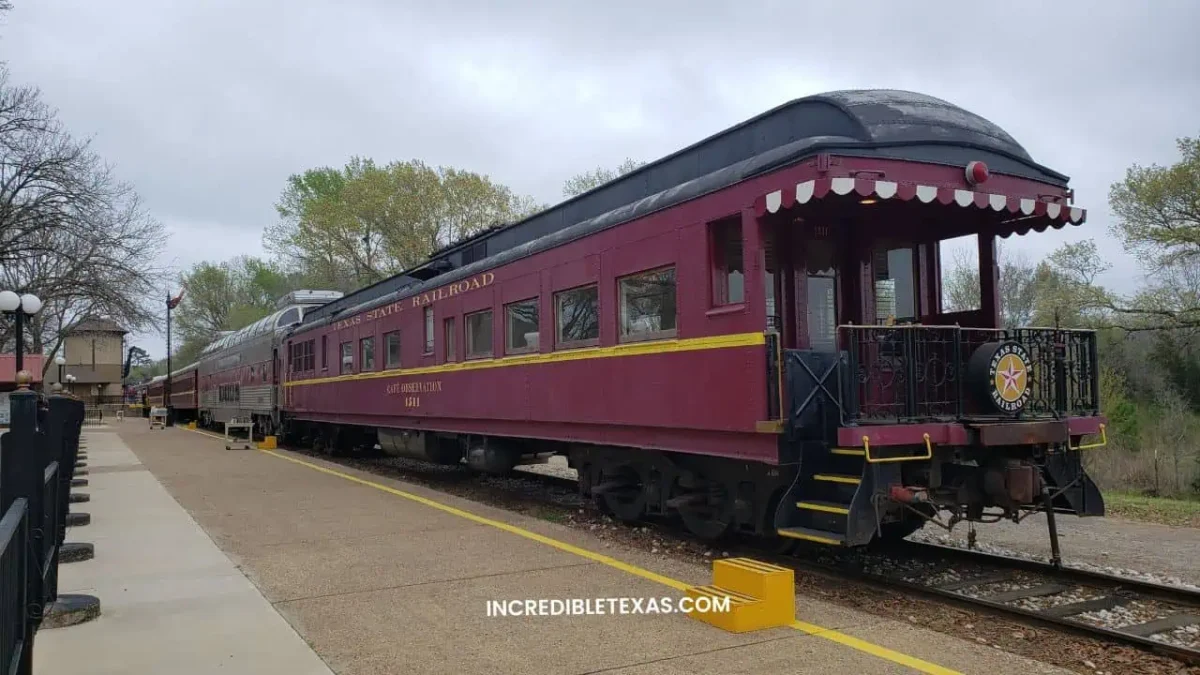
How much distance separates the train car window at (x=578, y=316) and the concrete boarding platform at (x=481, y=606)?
1.87 meters

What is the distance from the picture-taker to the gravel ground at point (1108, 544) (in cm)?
715

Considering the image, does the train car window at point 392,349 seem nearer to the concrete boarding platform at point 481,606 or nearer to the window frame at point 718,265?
the concrete boarding platform at point 481,606

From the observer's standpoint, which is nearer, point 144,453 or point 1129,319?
point 144,453

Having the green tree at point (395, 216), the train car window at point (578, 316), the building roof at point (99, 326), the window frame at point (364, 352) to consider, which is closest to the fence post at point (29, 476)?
the train car window at point (578, 316)

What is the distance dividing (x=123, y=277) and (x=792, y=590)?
24.4 meters

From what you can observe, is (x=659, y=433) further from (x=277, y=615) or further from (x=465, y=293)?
(x=465, y=293)

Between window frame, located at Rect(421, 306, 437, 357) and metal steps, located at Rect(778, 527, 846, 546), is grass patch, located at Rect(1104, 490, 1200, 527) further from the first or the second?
window frame, located at Rect(421, 306, 437, 357)

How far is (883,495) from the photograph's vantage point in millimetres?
6012

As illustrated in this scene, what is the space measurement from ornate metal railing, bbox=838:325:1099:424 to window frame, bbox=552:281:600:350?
2.48 m

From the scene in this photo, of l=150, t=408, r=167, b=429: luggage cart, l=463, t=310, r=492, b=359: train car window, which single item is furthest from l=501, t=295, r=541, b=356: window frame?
l=150, t=408, r=167, b=429: luggage cart

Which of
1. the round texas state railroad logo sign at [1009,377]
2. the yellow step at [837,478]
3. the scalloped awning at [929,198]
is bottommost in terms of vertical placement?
the yellow step at [837,478]

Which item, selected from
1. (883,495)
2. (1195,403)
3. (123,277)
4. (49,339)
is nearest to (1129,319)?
(1195,403)

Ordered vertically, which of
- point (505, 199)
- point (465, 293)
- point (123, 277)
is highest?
point (505, 199)

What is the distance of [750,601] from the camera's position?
5.16m
